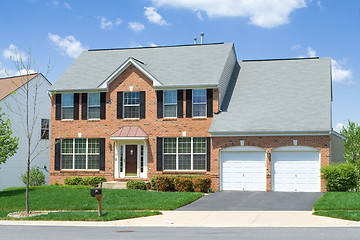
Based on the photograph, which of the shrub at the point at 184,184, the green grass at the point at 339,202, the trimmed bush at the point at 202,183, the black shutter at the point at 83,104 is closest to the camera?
the green grass at the point at 339,202

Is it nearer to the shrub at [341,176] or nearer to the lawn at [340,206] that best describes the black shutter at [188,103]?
the shrub at [341,176]

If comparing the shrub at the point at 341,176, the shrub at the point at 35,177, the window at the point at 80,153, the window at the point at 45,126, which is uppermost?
the window at the point at 45,126

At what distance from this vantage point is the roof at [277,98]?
26.2 meters

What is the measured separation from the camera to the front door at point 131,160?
29688mm

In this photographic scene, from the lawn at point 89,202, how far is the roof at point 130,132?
4297 mm

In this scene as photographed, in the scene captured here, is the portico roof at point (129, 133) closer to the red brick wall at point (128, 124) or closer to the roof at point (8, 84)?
the red brick wall at point (128, 124)

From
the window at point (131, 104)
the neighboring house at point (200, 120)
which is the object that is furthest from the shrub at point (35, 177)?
the window at point (131, 104)

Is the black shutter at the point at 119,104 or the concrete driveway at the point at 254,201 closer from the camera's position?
the concrete driveway at the point at 254,201

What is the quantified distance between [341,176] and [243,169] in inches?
214

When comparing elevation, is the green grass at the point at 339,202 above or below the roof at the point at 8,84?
below

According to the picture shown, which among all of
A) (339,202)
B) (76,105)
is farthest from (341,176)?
(76,105)

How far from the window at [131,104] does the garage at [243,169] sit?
6480 millimetres

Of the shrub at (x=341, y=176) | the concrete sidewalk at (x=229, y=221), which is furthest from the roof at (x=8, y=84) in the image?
the shrub at (x=341, y=176)

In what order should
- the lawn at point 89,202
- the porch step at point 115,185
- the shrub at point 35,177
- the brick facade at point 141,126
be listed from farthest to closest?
the shrub at point 35,177
the porch step at point 115,185
the brick facade at point 141,126
the lawn at point 89,202
